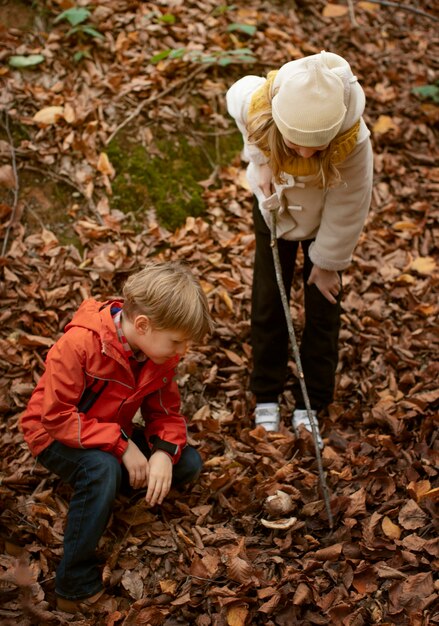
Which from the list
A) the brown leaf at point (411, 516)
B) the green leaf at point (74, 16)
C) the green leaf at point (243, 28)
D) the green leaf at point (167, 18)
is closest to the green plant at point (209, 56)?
the green leaf at point (243, 28)

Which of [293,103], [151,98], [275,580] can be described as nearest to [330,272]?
[293,103]

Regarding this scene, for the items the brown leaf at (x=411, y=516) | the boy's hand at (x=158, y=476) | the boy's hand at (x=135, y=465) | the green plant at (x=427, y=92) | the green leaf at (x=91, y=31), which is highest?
the green leaf at (x=91, y=31)

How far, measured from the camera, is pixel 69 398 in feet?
8.64

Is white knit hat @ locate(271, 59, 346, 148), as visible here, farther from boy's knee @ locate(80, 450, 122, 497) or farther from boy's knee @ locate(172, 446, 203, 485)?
boy's knee @ locate(172, 446, 203, 485)

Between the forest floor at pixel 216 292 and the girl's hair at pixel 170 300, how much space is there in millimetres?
1076

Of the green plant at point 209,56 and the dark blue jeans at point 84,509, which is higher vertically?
the green plant at point 209,56

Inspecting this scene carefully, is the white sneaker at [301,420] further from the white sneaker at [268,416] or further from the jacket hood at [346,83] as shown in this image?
the jacket hood at [346,83]

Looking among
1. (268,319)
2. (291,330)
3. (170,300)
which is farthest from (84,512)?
(268,319)

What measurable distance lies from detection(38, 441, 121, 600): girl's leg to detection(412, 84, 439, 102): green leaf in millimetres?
4640

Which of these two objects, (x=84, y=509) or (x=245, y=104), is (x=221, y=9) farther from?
(x=84, y=509)

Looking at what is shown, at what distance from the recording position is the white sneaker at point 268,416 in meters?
3.60

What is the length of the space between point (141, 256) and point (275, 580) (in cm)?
234

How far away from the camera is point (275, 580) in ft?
9.24

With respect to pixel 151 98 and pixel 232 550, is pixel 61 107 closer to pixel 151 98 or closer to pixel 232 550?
pixel 151 98
